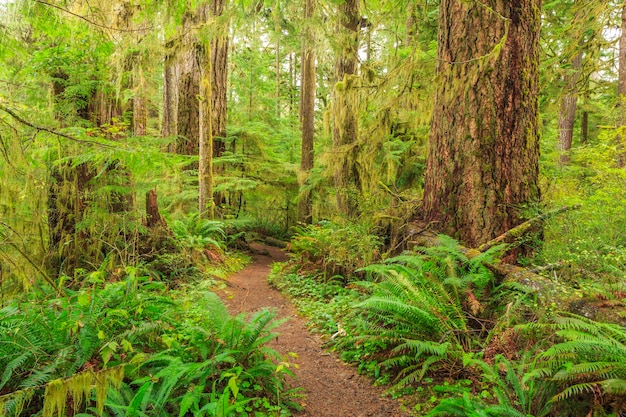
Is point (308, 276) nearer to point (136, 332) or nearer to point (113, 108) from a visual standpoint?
point (136, 332)

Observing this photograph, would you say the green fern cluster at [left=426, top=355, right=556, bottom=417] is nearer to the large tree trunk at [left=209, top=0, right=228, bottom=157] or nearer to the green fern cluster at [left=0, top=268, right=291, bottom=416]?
the green fern cluster at [left=0, top=268, right=291, bottom=416]

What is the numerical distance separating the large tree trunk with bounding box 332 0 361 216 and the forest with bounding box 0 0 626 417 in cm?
5

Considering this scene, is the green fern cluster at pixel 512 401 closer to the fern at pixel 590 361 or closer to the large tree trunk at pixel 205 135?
the fern at pixel 590 361

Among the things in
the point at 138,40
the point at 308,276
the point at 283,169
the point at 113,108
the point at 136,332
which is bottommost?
the point at 308,276

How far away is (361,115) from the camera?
24.5 feet

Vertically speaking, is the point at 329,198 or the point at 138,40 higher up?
the point at 138,40

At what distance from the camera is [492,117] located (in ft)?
15.2

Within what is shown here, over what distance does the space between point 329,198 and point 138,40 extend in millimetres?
6133

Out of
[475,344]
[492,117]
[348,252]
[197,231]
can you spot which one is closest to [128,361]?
[475,344]

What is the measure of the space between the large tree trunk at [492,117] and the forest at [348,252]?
0.03 metres

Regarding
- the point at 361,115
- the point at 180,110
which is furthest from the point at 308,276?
the point at 180,110

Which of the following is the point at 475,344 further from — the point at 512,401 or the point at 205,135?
the point at 205,135

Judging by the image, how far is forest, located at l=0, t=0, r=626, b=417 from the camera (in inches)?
112

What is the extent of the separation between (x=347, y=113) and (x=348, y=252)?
2.86 metres
